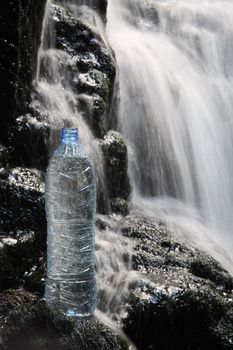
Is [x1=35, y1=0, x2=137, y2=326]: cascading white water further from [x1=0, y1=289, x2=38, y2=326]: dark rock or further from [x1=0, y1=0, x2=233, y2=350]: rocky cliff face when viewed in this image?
[x1=0, y1=289, x2=38, y2=326]: dark rock

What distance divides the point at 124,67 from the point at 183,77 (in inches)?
48.9

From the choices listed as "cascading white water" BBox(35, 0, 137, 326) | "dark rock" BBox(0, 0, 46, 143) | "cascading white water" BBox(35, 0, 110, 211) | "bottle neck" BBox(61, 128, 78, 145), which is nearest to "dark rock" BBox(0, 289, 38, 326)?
"cascading white water" BBox(35, 0, 137, 326)

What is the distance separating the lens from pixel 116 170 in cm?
617

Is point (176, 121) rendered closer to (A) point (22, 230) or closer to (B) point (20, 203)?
(B) point (20, 203)

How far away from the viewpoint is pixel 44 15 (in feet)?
20.2

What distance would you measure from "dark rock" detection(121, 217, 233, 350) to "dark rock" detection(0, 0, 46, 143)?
141cm

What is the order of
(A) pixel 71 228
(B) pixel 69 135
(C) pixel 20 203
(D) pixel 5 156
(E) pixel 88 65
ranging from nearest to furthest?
(B) pixel 69 135 < (A) pixel 71 228 < (C) pixel 20 203 < (D) pixel 5 156 < (E) pixel 88 65

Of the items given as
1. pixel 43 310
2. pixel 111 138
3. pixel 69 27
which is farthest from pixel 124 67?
pixel 43 310

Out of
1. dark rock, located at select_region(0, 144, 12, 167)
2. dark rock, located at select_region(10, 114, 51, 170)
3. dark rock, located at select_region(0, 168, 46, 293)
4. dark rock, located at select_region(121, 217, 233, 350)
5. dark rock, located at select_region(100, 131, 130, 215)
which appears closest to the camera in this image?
dark rock, located at select_region(0, 168, 46, 293)

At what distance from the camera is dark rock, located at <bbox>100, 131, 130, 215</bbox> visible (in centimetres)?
604

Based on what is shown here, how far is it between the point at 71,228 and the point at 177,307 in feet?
3.04

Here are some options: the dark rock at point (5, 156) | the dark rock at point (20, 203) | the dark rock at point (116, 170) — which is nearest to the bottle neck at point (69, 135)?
the dark rock at point (20, 203)

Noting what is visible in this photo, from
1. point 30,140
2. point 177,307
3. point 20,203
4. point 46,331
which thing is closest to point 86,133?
point 30,140

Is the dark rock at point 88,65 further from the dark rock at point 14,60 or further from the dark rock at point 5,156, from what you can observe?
the dark rock at point 5,156
